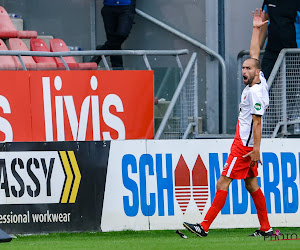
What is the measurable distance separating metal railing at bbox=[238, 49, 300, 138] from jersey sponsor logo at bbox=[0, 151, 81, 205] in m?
3.40

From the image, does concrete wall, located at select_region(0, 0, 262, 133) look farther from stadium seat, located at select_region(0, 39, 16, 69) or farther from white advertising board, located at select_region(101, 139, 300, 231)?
white advertising board, located at select_region(101, 139, 300, 231)

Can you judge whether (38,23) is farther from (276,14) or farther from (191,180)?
(191,180)

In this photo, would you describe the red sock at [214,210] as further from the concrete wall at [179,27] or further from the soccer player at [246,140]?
the concrete wall at [179,27]

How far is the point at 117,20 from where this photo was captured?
1541cm

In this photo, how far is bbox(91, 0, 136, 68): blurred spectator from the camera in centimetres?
1524

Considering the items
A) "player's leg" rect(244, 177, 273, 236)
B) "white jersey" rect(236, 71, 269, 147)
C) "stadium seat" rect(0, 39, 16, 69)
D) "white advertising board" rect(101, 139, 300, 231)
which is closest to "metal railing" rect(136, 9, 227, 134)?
"white advertising board" rect(101, 139, 300, 231)

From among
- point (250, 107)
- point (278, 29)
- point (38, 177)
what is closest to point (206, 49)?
point (278, 29)

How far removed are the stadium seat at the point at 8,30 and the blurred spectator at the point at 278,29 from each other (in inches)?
154

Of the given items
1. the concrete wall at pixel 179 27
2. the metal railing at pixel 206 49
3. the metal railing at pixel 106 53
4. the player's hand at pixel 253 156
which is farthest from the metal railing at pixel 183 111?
the player's hand at pixel 253 156

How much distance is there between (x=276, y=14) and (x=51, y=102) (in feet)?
12.4

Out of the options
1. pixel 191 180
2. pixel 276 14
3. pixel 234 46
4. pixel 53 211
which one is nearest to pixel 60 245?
pixel 53 211

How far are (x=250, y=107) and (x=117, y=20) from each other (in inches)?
201

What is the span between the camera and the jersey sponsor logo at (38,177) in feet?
39.1

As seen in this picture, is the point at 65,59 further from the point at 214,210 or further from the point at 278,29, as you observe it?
the point at 214,210
